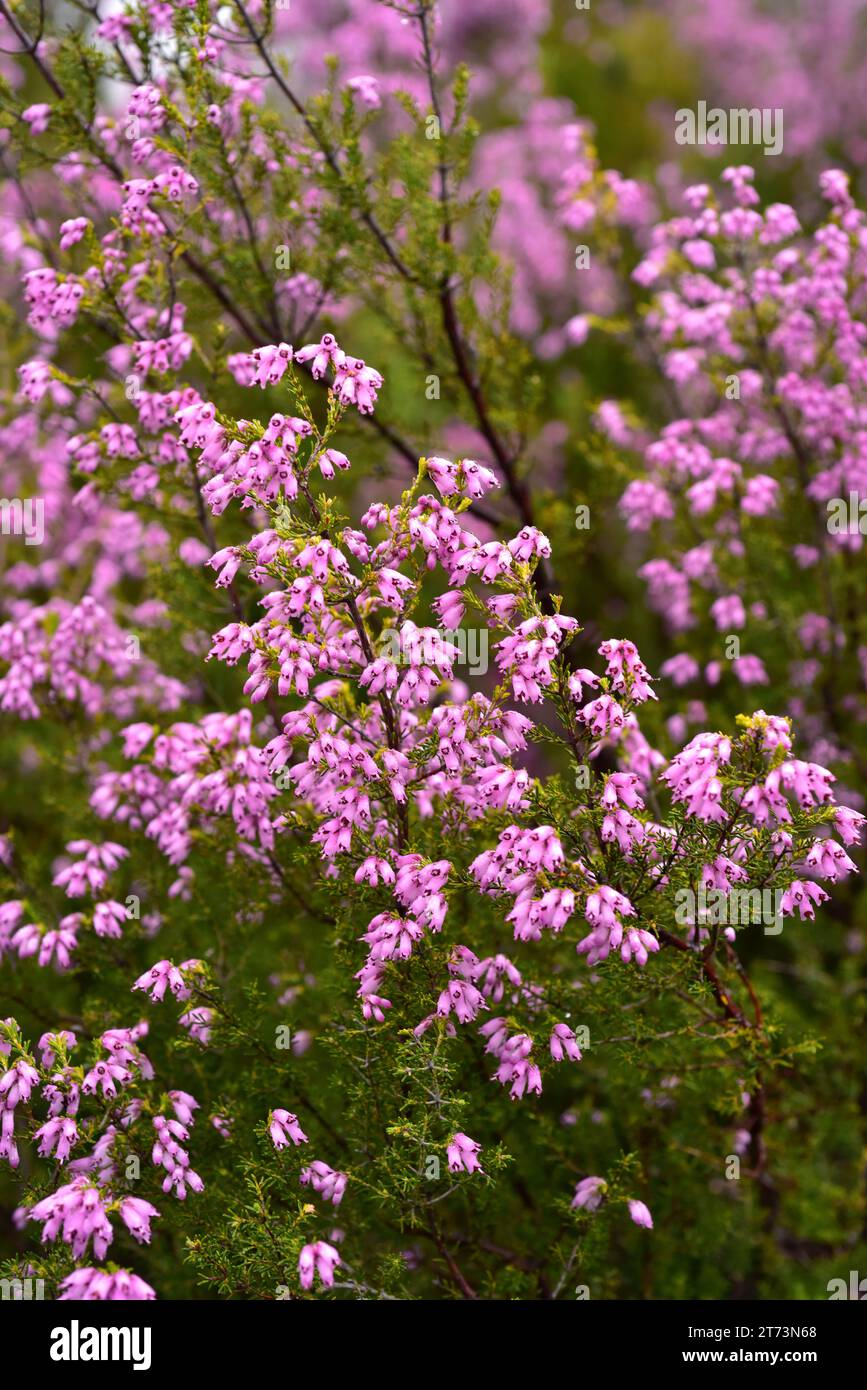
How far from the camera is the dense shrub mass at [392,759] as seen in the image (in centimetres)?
418

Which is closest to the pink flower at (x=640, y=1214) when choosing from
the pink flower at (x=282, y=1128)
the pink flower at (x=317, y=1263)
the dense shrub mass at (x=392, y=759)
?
the dense shrub mass at (x=392, y=759)

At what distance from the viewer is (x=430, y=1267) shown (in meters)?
5.52

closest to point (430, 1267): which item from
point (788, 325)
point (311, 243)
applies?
point (788, 325)

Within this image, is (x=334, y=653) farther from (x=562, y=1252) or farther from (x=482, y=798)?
(x=562, y=1252)

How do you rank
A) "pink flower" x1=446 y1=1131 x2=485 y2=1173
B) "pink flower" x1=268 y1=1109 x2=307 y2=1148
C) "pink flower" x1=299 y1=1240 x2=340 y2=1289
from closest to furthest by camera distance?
1. "pink flower" x1=299 y1=1240 x2=340 y2=1289
2. "pink flower" x1=446 y1=1131 x2=485 y2=1173
3. "pink flower" x1=268 y1=1109 x2=307 y2=1148

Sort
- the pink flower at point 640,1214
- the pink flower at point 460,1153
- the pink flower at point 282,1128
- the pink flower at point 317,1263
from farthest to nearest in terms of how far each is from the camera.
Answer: the pink flower at point 640,1214
the pink flower at point 282,1128
the pink flower at point 460,1153
the pink flower at point 317,1263

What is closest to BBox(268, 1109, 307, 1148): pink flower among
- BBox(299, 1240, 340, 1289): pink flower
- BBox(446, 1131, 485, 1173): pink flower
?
BBox(299, 1240, 340, 1289): pink flower

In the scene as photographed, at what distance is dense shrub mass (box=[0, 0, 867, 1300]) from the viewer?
418cm

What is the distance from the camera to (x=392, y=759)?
4258 mm

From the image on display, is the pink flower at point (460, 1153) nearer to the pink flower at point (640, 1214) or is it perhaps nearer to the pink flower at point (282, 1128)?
the pink flower at point (282, 1128)

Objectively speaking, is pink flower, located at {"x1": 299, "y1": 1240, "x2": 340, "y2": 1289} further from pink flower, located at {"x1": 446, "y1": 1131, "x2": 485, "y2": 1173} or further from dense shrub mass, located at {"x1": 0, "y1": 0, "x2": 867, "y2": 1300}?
pink flower, located at {"x1": 446, "y1": 1131, "x2": 485, "y2": 1173}

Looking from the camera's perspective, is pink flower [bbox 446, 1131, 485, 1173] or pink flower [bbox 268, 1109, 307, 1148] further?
pink flower [bbox 268, 1109, 307, 1148]

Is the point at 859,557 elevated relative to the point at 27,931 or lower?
elevated
